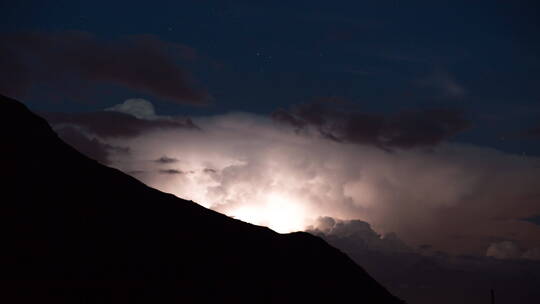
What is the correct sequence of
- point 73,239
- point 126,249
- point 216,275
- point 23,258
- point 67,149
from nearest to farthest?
1. point 23,258
2. point 73,239
3. point 126,249
4. point 216,275
5. point 67,149

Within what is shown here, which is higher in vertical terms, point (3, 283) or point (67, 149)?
point (67, 149)

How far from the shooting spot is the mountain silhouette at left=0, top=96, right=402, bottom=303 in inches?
1432

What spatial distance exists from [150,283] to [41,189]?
1118cm

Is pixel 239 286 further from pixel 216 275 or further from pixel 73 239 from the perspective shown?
pixel 73 239

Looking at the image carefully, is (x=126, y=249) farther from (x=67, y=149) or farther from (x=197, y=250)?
(x=67, y=149)

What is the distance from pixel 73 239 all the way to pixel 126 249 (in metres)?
4.31

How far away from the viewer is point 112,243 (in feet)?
138

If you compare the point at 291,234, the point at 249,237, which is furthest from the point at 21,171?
the point at 291,234

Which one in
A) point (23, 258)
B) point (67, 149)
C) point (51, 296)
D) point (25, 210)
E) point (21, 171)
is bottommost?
point (51, 296)

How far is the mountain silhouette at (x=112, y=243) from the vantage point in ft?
119

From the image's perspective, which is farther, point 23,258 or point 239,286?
point 239,286

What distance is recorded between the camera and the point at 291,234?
6919 centimetres

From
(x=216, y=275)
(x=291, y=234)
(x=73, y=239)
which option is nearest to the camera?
(x=73, y=239)

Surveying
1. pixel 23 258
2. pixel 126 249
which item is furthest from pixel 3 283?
pixel 126 249
